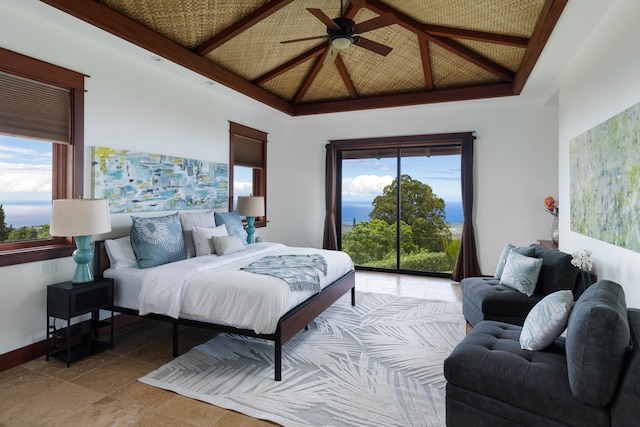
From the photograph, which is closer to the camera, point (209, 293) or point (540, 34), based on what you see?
point (209, 293)

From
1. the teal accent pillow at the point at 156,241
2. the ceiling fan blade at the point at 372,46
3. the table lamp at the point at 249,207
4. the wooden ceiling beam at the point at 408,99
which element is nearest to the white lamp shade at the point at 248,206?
the table lamp at the point at 249,207

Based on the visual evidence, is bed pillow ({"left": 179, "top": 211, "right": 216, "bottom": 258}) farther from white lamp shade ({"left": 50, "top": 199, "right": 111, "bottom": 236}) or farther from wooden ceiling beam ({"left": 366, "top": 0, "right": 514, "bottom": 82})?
wooden ceiling beam ({"left": 366, "top": 0, "right": 514, "bottom": 82})

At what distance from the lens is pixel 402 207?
6434 millimetres

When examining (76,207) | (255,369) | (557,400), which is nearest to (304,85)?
(76,207)

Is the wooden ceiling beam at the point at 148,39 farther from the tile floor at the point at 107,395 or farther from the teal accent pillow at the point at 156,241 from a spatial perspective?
the tile floor at the point at 107,395

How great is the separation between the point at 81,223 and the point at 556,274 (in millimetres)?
4137

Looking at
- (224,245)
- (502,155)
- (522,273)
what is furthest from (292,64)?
(522,273)

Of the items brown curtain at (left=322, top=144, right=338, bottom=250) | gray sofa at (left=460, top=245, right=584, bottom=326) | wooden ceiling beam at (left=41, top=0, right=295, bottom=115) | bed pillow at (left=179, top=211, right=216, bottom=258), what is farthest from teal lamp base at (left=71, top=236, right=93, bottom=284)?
brown curtain at (left=322, top=144, right=338, bottom=250)

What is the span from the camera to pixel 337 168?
6855 millimetres

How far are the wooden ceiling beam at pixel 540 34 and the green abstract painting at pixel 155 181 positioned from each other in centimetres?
409

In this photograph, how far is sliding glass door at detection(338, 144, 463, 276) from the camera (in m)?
6.15

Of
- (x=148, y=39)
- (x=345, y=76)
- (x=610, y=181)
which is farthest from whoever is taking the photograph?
(x=345, y=76)

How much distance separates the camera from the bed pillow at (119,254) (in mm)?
3453

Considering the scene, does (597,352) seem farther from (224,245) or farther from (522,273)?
(224,245)
